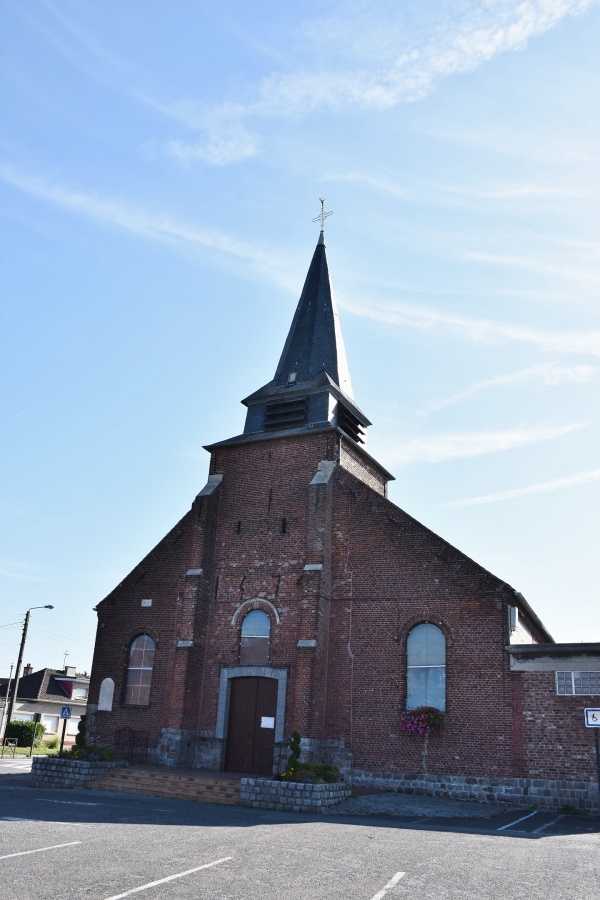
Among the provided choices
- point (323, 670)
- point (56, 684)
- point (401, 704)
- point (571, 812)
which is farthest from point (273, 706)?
point (56, 684)

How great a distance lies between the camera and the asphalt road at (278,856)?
762cm

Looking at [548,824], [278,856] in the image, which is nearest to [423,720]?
[548,824]

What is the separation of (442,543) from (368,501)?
8.47 ft

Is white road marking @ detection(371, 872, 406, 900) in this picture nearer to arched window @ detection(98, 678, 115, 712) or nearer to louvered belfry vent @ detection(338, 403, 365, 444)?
arched window @ detection(98, 678, 115, 712)

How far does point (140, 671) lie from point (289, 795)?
28.0ft

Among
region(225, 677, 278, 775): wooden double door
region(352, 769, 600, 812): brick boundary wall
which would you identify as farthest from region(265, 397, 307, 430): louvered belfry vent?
region(352, 769, 600, 812): brick boundary wall

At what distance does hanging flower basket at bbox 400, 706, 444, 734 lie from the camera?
723 inches

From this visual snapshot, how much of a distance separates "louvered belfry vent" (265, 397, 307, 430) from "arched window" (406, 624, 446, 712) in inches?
305

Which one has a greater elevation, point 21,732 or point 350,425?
point 350,425

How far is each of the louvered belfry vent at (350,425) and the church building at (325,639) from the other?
8cm

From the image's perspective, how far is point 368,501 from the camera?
21375 mm

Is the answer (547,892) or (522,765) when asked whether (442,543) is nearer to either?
(522,765)

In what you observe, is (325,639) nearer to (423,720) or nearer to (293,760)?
(423,720)

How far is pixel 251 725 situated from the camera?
822 inches
